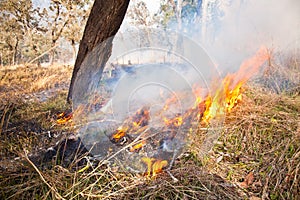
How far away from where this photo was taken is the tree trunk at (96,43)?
2127mm

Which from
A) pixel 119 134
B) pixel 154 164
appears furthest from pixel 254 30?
pixel 154 164

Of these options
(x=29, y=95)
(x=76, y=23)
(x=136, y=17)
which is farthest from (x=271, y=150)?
(x=76, y=23)

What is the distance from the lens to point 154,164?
1.52m

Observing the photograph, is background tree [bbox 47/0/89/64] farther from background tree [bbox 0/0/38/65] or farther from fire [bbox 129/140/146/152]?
fire [bbox 129/140/146/152]

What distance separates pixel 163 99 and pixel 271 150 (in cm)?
102

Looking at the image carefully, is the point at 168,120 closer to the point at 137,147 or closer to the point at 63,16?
the point at 137,147

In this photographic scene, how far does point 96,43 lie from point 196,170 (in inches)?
69.0

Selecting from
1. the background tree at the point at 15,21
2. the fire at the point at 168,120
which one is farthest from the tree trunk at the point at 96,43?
the background tree at the point at 15,21

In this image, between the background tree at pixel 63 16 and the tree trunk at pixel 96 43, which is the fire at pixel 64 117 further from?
the background tree at pixel 63 16

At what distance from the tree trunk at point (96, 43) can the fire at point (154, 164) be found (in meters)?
1.36

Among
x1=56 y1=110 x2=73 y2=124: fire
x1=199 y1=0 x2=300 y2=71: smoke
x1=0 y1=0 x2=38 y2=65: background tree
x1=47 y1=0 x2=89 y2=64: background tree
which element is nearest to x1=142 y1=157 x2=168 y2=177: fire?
x1=56 y1=110 x2=73 y2=124: fire

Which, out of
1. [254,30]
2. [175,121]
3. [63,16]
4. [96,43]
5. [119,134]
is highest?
[63,16]

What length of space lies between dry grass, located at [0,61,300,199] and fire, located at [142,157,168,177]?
6cm

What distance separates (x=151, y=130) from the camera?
1785 millimetres
